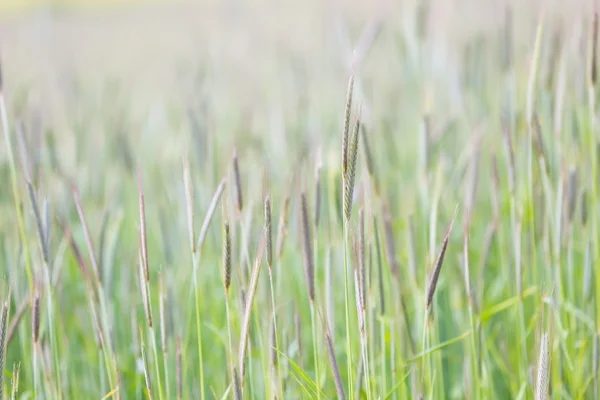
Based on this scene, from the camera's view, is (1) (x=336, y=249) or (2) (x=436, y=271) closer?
(2) (x=436, y=271)

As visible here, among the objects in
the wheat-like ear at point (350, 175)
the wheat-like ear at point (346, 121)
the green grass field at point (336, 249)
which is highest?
the wheat-like ear at point (346, 121)

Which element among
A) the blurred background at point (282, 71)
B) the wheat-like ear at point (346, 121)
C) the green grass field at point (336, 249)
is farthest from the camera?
the blurred background at point (282, 71)

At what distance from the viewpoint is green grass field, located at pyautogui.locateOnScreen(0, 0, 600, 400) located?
0.75m

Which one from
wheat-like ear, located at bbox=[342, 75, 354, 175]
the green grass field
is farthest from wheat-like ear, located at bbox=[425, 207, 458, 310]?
wheat-like ear, located at bbox=[342, 75, 354, 175]

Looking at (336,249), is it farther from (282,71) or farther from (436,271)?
(282,71)

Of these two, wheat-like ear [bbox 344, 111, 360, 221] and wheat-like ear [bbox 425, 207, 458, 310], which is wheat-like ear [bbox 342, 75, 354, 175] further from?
wheat-like ear [bbox 425, 207, 458, 310]

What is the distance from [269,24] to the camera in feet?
12.4

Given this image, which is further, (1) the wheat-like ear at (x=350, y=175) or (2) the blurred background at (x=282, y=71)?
(2) the blurred background at (x=282, y=71)

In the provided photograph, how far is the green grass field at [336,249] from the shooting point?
0.75m

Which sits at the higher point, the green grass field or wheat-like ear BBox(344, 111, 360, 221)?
wheat-like ear BBox(344, 111, 360, 221)

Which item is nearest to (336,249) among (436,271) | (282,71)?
(436,271)

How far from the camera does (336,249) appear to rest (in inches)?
41.8

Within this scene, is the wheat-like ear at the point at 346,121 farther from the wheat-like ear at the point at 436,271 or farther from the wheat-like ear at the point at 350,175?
the wheat-like ear at the point at 436,271

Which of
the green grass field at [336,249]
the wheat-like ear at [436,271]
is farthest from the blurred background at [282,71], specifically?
the wheat-like ear at [436,271]
